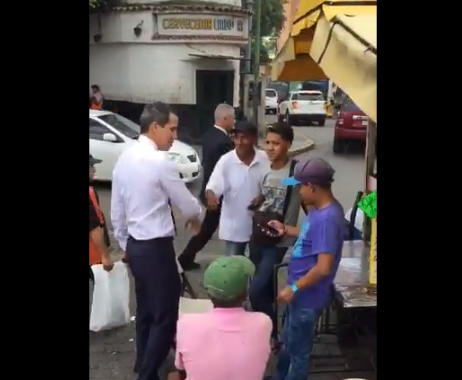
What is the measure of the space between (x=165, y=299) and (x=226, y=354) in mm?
1156

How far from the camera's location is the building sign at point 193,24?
20.5 metres

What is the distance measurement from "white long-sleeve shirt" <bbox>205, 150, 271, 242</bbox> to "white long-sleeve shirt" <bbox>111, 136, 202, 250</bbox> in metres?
1.00

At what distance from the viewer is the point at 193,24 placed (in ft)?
67.6

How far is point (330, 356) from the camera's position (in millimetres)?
4875

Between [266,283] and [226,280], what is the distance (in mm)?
1453

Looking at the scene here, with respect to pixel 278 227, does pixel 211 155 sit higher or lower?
higher

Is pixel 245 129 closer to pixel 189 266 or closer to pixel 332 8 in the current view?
pixel 332 8

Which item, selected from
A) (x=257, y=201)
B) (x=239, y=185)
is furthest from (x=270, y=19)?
(x=257, y=201)

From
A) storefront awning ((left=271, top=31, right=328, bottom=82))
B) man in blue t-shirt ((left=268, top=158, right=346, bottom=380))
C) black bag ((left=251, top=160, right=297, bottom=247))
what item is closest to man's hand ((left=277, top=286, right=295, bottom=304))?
man in blue t-shirt ((left=268, top=158, right=346, bottom=380))

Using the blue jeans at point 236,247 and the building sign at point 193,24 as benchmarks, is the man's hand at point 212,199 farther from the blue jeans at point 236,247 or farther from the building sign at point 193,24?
the building sign at point 193,24

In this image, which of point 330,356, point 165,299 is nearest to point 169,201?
point 165,299

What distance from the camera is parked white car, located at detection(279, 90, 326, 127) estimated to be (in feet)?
89.1

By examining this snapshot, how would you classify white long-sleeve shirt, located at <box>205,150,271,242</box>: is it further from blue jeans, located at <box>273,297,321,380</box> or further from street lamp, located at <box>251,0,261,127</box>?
street lamp, located at <box>251,0,261,127</box>
